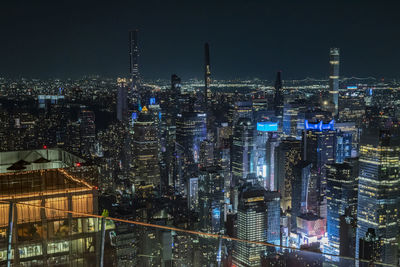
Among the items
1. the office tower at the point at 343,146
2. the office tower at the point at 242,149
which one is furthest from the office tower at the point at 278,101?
the office tower at the point at 343,146

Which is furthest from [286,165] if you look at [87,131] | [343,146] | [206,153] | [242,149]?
[87,131]

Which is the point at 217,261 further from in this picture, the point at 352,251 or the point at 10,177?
the point at 352,251

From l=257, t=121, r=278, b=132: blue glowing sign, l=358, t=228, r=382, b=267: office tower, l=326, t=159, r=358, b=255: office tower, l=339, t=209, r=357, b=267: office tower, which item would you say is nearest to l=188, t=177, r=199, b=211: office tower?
l=326, t=159, r=358, b=255: office tower

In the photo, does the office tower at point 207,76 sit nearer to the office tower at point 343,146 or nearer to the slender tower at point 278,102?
the slender tower at point 278,102

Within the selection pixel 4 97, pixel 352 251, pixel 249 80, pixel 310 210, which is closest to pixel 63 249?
pixel 4 97

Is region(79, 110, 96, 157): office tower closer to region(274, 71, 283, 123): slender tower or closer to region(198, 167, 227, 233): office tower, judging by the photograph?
region(198, 167, 227, 233): office tower

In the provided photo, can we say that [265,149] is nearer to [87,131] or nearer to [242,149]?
[242,149]
